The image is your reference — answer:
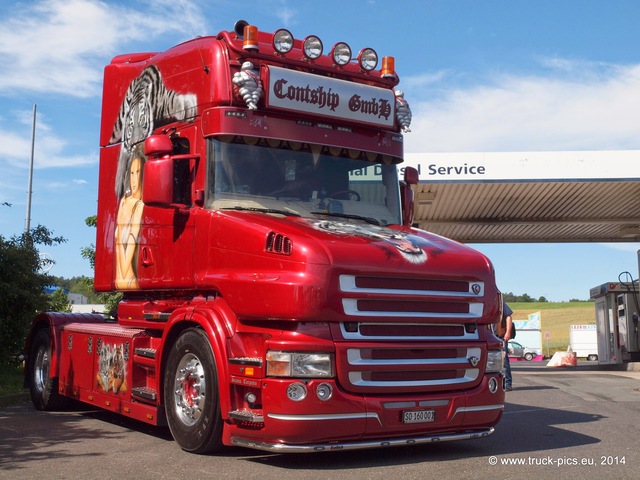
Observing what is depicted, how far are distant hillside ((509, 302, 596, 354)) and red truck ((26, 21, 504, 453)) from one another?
6146cm

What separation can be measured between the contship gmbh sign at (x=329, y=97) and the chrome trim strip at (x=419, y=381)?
276cm

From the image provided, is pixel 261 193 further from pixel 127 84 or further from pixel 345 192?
pixel 127 84

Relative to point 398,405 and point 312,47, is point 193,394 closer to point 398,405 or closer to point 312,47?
point 398,405

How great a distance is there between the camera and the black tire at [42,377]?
37.7ft

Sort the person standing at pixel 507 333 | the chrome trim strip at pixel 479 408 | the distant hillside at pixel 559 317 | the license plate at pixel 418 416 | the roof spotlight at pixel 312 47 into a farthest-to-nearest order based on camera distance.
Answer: the distant hillside at pixel 559 317 < the person standing at pixel 507 333 < the roof spotlight at pixel 312 47 < the chrome trim strip at pixel 479 408 < the license plate at pixel 418 416

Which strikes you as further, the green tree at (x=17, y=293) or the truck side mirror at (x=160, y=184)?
the green tree at (x=17, y=293)

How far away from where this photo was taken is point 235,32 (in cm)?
847

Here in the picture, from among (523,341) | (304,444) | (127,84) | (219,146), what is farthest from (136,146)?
(523,341)

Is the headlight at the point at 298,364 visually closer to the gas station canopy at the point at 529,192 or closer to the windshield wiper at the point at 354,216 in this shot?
the windshield wiper at the point at 354,216

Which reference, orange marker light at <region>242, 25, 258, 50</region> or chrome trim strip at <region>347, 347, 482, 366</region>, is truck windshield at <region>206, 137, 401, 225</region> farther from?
chrome trim strip at <region>347, 347, 482, 366</region>


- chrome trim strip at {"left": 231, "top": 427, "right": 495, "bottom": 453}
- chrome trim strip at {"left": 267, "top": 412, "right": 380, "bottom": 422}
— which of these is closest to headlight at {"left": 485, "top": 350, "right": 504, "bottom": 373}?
chrome trim strip at {"left": 231, "top": 427, "right": 495, "bottom": 453}

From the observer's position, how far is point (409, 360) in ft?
23.9

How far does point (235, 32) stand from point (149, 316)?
120 inches

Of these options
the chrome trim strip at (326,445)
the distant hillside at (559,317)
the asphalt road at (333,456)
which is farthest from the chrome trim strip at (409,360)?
the distant hillside at (559,317)
